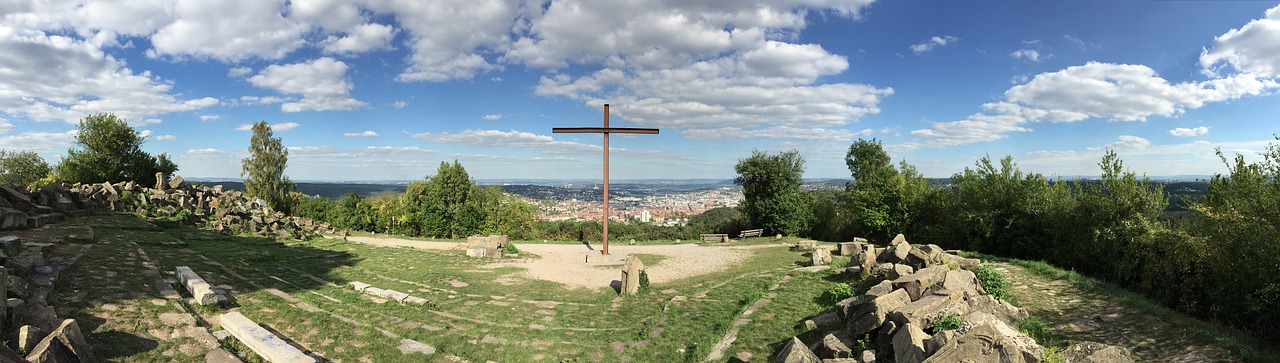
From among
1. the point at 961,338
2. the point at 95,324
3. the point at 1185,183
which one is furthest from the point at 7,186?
the point at 1185,183

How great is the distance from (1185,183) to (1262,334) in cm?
1010

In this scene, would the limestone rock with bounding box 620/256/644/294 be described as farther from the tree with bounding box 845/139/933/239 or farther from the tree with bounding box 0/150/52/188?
the tree with bounding box 0/150/52/188

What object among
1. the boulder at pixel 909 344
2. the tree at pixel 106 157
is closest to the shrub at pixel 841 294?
the boulder at pixel 909 344

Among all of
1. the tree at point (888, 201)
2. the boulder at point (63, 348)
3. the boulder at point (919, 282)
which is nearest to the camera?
the boulder at point (63, 348)

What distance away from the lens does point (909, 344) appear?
6129 millimetres

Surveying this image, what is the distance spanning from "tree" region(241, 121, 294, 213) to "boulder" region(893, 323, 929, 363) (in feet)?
148

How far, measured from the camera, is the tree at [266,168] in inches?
1535

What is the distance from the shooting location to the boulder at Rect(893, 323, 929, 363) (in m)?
5.92

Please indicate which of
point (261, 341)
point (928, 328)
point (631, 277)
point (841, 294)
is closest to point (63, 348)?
point (261, 341)

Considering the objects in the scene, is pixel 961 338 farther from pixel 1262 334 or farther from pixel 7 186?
pixel 7 186

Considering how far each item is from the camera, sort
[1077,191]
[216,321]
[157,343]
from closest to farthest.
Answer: [157,343], [216,321], [1077,191]

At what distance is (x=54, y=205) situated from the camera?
695 inches

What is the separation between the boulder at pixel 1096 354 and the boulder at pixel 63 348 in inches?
420

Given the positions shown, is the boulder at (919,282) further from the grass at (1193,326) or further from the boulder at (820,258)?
the boulder at (820,258)
